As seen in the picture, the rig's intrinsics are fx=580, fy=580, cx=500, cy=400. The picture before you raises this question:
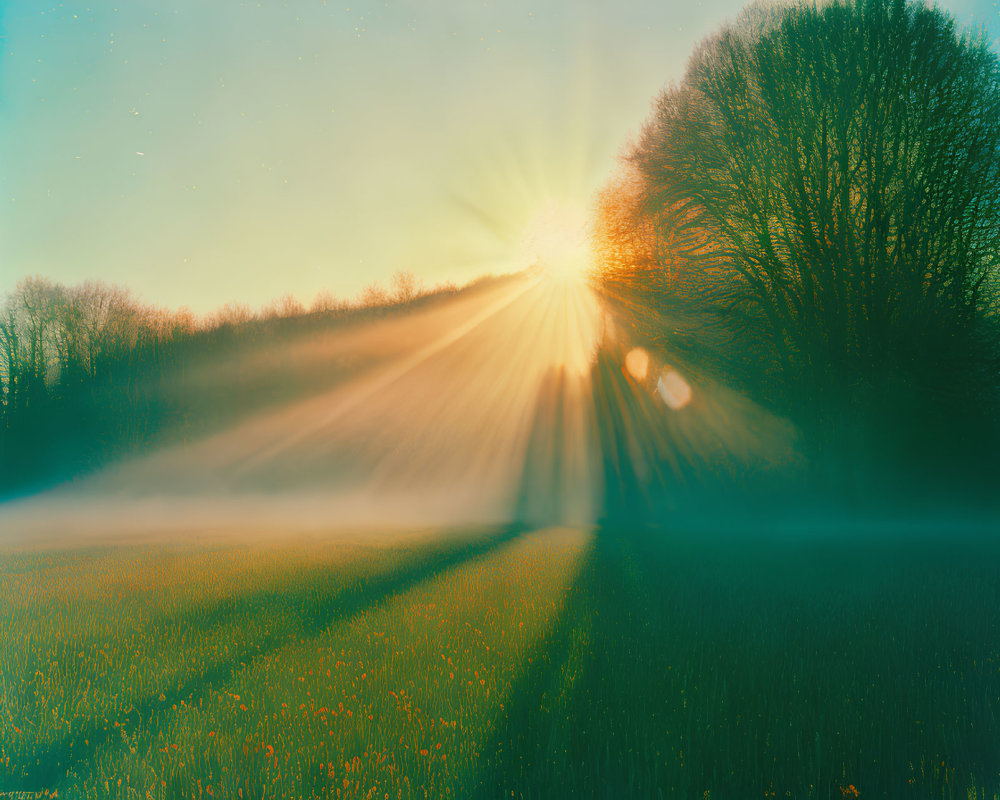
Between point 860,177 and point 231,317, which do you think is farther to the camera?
point 231,317

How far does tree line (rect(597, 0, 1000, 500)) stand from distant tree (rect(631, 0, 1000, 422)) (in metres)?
0.04

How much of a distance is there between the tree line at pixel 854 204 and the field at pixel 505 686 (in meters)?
7.47

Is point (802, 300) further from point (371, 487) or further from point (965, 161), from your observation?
point (371, 487)

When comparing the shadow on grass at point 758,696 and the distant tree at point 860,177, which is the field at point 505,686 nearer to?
the shadow on grass at point 758,696

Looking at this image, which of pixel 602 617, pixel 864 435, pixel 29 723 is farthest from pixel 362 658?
pixel 864 435

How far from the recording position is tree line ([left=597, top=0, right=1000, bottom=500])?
14492 mm

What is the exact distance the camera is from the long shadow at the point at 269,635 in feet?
11.7

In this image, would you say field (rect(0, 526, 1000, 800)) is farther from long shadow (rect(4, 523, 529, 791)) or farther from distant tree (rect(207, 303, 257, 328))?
distant tree (rect(207, 303, 257, 328))

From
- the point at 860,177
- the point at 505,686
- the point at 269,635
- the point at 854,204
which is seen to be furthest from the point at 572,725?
the point at 860,177

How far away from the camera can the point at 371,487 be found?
108 ft

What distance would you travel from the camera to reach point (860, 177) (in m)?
14.9

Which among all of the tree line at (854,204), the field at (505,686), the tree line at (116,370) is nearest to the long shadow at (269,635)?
the field at (505,686)

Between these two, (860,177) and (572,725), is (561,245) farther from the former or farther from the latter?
(572,725)

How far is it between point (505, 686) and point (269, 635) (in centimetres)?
291
